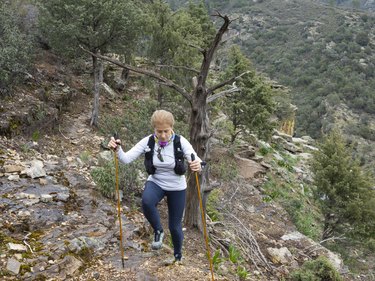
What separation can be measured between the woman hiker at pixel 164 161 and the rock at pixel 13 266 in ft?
5.47

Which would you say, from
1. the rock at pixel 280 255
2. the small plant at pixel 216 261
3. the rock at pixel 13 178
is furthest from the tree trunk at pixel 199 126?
the rock at pixel 13 178

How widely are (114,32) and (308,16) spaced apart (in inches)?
3182

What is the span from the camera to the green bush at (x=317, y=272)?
23.5 ft

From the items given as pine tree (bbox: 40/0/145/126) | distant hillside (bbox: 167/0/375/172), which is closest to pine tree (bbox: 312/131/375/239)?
pine tree (bbox: 40/0/145/126)

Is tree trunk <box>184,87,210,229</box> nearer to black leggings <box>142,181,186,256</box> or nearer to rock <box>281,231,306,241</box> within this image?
black leggings <box>142,181,186,256</box>

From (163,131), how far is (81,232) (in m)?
2.43

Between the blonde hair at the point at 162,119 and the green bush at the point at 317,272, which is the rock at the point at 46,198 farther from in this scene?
the green bush at the point at 317,272

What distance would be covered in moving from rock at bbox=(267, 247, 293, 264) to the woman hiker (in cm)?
491

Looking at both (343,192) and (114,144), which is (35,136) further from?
(343,192)

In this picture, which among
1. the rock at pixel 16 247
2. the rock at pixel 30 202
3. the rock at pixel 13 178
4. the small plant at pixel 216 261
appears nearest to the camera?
the rock at pixel 16 247

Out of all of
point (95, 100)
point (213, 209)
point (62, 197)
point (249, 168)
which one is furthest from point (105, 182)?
point (249, 168)

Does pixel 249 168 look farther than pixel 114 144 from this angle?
Yes

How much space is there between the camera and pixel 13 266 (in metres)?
4.21

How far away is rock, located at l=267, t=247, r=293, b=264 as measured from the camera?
8.14 meters
